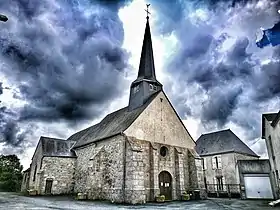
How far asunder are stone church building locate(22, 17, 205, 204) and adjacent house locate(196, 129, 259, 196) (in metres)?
10.5

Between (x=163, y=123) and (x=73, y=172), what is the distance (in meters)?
11.8

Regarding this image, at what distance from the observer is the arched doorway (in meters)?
17.9

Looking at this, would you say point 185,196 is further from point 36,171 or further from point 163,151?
point 36,171

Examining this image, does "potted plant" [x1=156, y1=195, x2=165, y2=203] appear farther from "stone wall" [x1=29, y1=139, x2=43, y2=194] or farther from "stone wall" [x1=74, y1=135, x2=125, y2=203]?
"stone wall" [x1=29, y1=139, x2=43, y2=194]

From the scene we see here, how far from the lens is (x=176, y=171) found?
1886cm

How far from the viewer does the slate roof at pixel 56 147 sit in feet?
80.6

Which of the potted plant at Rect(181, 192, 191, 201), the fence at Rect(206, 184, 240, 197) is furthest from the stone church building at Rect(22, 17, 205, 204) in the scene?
the fence at Rect(206, 184, 240, 197)

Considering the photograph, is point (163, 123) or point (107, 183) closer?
point (107, 183)

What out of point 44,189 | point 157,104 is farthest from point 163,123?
point 44,189

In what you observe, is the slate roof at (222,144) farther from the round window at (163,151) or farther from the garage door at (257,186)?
the round window at (163,151)

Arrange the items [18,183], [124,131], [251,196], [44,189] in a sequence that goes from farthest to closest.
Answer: [18,183] → [44,189] → [251,196] → [124,131]

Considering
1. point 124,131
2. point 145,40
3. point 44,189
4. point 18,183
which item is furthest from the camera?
point 18,183

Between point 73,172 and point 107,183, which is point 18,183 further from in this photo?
point 107,183

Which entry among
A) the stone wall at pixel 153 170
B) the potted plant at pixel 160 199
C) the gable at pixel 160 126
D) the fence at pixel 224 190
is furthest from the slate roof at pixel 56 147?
the fence at pixel 224 190
